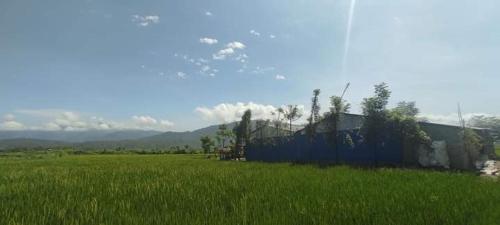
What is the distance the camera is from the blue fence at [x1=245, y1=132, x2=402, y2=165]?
21.7 metres

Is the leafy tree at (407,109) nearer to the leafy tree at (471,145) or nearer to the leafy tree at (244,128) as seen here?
the leafy tree at (471,145)

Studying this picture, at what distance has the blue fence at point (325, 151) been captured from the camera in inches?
855

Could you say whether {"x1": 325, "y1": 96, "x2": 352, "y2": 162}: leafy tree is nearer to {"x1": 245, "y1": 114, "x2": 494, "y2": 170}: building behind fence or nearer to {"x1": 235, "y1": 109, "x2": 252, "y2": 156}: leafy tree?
{"x1": 245, "y1": 114, "x2": 494, "y2": 170}: building behind fence

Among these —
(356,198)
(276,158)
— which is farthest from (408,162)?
(356,198)

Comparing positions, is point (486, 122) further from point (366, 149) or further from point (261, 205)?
point (261, 205)

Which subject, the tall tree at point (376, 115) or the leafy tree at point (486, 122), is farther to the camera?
the leafy tree at point (486, 122)

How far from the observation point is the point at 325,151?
2672 cm

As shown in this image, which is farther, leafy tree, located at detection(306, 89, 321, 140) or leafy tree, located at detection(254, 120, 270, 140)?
leafy tree, located at detection(254, 120, 270, 140)

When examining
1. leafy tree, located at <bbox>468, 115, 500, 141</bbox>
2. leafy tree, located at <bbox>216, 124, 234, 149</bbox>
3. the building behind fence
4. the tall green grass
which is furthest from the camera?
A: leafy tree, located at <bbox>216, 124, 234, 149</bbox>

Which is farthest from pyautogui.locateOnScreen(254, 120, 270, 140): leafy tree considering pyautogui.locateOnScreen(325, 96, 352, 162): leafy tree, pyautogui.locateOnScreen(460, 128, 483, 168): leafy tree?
pyautogui.locateOnScreen(460, 128, 483, 168): leafy tree

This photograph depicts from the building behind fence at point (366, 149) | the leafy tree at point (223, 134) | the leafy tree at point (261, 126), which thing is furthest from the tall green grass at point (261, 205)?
the leafy tree at point (223, 134)

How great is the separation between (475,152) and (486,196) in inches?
539

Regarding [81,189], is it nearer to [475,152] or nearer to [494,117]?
[475,152]

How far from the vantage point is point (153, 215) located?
5.94 metres
